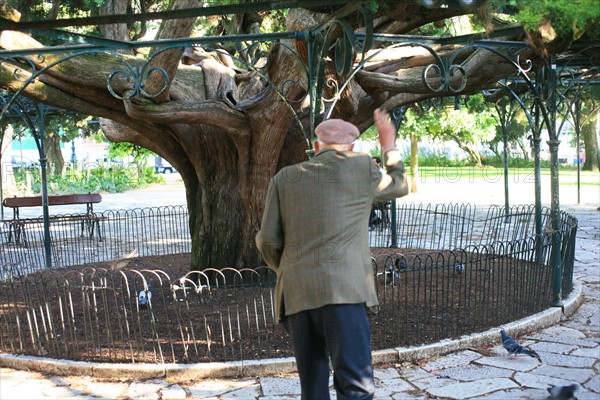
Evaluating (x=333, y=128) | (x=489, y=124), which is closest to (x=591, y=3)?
(x=333, y=128)

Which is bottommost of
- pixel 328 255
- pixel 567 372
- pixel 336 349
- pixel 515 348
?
pixel 567 372

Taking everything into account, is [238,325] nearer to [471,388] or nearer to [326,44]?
[471,388]

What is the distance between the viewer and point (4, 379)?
603 centimetres

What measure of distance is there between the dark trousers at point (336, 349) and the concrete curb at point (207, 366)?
1.95 m

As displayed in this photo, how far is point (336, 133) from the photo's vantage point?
13.1ft

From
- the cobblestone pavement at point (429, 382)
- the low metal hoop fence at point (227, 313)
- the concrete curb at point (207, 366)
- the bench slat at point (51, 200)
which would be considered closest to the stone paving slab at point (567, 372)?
the cobblestone pavement at point (429, 382)

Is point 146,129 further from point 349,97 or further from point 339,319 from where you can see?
point 339,319

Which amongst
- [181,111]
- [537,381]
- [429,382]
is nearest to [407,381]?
[429,382]

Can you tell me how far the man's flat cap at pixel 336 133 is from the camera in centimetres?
401

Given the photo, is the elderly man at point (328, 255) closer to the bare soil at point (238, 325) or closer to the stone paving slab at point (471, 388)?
the stone paving slab at point (471, 388)

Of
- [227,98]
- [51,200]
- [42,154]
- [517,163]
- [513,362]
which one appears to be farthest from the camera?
[517,163]

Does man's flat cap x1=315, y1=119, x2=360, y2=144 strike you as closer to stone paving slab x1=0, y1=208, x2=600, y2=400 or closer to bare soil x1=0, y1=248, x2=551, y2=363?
stone paving slab x1=0, y1=208, x2=600, y2=400

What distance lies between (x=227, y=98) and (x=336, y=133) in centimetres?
477

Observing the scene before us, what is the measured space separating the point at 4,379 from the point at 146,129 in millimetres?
3745
